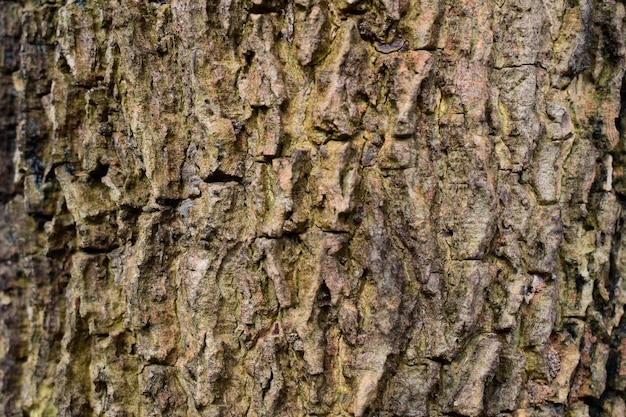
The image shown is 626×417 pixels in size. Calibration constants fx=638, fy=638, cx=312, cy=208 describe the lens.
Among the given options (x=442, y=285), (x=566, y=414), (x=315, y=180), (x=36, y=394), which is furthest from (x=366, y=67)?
(x=36, y=394)

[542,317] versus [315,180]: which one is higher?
[315,180]

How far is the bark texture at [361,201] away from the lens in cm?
134

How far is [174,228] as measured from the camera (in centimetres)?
144

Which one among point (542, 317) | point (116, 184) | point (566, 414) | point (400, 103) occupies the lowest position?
point (566, 414)

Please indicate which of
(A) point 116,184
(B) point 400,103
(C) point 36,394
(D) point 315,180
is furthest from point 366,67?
(C) point 36,394

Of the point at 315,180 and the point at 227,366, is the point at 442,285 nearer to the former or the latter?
the point at 315,180

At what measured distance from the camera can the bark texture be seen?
1.34 metres

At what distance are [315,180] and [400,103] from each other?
0.24 meters

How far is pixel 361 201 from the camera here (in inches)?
52.7

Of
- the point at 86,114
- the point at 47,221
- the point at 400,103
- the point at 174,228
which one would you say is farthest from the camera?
the point at 47,221

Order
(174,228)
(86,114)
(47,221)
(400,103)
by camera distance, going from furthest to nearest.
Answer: (47,221) < (86,114) < (174,228) < (400,103)

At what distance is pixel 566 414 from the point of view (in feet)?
4.83

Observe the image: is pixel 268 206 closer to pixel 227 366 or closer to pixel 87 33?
pixel 227 366

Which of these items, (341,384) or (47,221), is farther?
(47,221)
